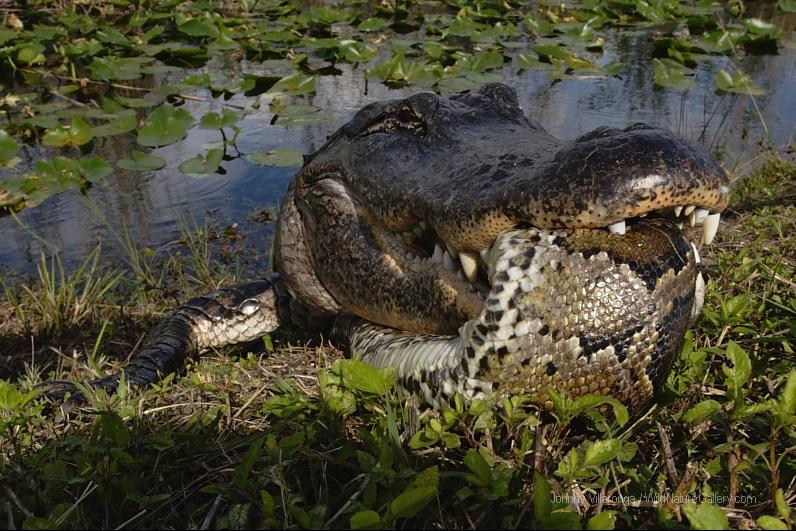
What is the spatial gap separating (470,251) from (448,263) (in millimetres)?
161

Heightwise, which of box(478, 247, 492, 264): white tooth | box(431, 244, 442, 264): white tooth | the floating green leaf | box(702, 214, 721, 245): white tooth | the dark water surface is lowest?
the dark water surface

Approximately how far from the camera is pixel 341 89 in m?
8.27

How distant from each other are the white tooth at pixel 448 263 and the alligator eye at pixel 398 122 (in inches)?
22.3

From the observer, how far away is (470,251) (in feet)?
6.11

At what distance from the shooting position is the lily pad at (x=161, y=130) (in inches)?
249

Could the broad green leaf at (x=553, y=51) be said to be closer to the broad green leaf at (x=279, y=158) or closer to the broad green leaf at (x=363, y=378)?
the broad green leaf at (x=279, y=158)

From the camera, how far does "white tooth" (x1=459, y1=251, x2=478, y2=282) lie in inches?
73.9

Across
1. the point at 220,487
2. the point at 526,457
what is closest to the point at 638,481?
the point at 526,457

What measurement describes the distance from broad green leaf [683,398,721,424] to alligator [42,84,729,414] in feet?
0.35

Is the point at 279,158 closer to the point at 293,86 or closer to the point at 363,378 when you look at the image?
the point at 293,86

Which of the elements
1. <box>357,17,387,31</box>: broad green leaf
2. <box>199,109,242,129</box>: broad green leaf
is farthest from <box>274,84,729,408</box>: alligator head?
<box>357,17,387,31</box>: broad green leaf

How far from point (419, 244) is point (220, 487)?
1023 millimetres

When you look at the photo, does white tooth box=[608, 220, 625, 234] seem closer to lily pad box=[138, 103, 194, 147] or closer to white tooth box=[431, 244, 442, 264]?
white tooth box=[431, 244, 442, 264]

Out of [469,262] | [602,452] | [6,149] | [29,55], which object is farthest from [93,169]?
[602,452]
